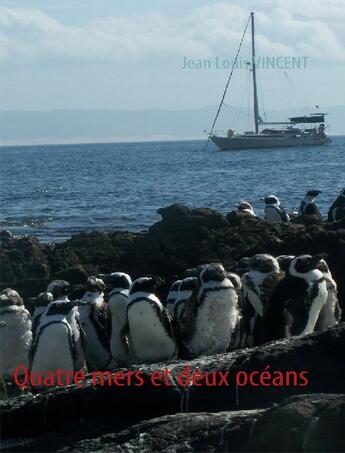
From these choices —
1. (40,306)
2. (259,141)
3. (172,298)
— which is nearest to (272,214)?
(172,298)

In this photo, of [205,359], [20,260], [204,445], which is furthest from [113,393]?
[20,260]

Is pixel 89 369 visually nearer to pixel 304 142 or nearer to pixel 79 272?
A: pixel 79 272

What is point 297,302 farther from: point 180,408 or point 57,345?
point 180,408

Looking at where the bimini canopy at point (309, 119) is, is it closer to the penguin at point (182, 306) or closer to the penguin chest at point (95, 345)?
the penguin at point (182, 306)

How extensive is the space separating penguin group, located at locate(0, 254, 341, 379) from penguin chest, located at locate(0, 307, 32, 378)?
1 centimetres

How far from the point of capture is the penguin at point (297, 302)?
959 cm

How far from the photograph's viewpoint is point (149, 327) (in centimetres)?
986

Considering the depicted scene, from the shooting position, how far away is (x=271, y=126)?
329ft

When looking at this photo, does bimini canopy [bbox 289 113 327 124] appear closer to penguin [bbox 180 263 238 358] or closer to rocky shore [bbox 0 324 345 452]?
penguin [bbox 180 263 238 358]

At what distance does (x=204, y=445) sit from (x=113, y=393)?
129 centimetres

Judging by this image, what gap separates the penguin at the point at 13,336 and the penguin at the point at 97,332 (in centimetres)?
65

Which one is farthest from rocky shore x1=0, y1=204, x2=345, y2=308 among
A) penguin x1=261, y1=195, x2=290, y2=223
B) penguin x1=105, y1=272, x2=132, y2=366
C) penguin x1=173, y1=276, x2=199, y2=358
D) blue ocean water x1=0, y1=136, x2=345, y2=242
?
blue ocean water x1=0, y1=136, x2=345, y2=242

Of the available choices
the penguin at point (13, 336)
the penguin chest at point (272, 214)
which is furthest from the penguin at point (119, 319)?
the penguin chest at point (272, 214)

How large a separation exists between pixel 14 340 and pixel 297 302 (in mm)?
3130
